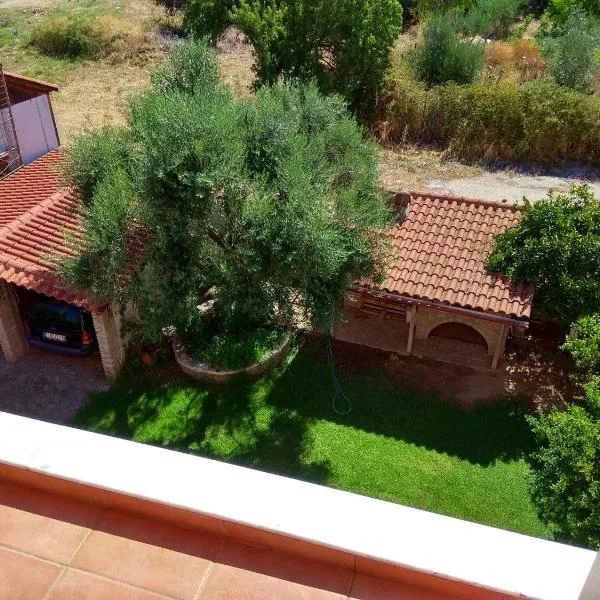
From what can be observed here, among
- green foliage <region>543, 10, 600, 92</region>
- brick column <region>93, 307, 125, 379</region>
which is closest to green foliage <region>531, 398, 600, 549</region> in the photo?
brick column <region>93, 307, 125, 379</region>

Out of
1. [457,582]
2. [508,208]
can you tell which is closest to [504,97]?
[508,208]

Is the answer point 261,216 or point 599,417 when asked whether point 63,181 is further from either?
point 599,417

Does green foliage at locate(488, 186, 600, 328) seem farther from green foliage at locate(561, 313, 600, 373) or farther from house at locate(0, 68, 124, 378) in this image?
house at locate(0, 68, 124, 378)

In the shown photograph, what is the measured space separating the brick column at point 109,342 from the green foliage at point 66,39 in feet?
76.8

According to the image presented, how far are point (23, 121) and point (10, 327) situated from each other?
6.91 metres

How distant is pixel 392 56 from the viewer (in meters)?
25.7

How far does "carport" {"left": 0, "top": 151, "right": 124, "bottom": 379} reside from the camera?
12.7 metres

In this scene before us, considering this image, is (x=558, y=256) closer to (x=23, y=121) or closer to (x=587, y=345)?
(x=587, y=345)

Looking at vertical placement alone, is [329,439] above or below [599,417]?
below

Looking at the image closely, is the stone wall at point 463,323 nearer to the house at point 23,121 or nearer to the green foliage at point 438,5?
the house at point 23,121

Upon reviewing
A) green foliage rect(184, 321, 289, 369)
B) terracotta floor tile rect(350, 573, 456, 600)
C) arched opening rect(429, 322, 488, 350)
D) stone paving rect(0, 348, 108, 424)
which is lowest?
stone paving rect(0, 348, 108, 424)

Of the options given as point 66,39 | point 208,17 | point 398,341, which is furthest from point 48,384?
point 66,39

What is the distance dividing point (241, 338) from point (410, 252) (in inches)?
157

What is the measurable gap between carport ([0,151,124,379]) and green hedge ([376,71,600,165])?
13.7 meters
